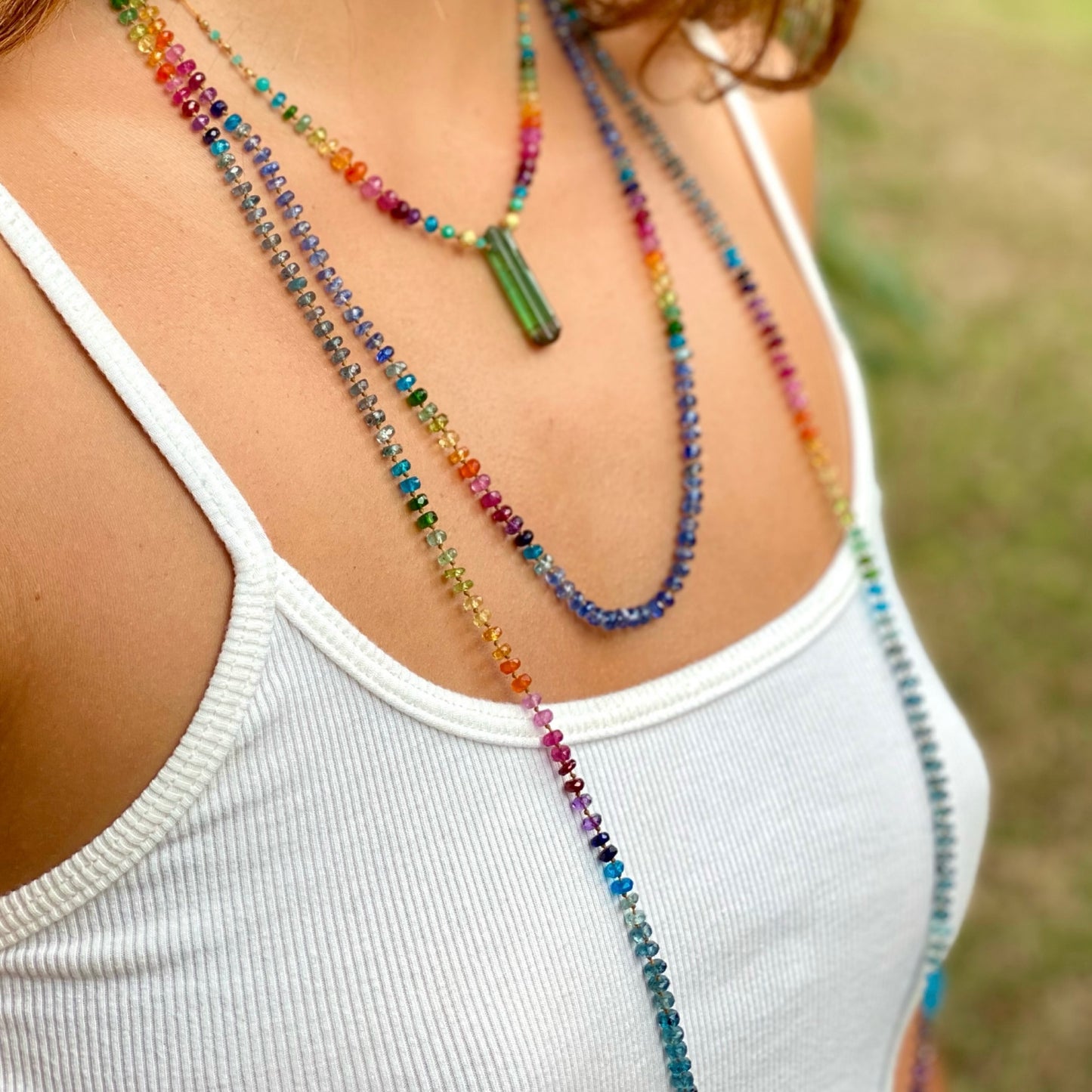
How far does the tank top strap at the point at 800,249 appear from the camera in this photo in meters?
1.02

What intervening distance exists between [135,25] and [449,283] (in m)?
0.27

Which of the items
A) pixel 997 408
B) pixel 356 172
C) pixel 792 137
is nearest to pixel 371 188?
pixel 356 172

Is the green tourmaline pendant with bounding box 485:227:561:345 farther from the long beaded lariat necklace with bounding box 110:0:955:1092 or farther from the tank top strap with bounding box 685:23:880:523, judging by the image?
the tank top strap with bounding box 685:23:880:523

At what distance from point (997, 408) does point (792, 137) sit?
1954 millimetres

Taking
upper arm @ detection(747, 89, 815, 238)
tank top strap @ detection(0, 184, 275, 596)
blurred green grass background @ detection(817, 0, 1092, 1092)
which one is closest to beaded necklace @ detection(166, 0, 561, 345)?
tank top strap @ detection(0, 184, 275, 596)

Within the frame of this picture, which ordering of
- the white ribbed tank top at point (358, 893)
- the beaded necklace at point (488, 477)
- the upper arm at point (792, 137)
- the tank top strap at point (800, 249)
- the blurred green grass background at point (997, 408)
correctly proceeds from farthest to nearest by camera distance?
the blurred green grass background at point (997, 408), the upper arm at point (792, 137), the tank top strap at point (800, 249), the beaded necklace at point (488, 477), the white ribbed tank top at point (358, 893)

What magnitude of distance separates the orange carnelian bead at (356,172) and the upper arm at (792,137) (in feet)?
1.57

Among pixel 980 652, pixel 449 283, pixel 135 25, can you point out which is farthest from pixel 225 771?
pixel 980 652

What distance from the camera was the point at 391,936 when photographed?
27.0 inches

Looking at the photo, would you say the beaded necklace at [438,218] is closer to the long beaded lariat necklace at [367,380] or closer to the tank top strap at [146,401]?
the long beaded lariat necklace at [367,380]

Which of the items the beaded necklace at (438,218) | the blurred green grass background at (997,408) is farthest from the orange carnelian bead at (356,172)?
the blurred green grass background at (997,408)

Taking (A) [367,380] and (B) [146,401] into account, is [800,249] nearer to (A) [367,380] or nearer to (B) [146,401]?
(A) [367,380]

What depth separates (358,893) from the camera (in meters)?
0.69

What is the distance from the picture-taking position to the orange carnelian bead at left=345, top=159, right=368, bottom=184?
845 millimetres
